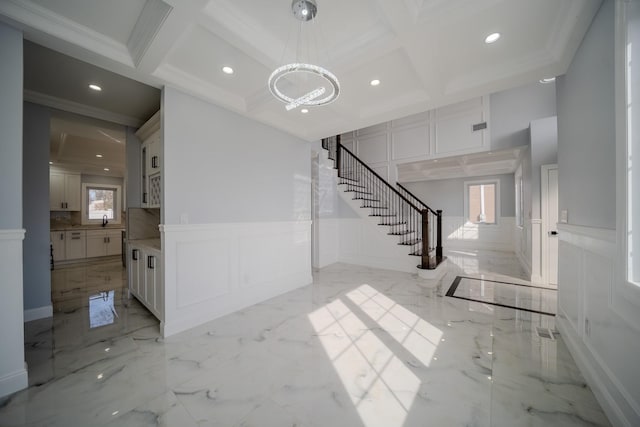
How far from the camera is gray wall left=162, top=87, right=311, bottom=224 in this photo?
2.46 meters

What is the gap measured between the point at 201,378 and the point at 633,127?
316 centimetres

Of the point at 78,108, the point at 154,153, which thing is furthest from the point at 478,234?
the point at 78,108

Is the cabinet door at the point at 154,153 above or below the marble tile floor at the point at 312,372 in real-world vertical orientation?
above

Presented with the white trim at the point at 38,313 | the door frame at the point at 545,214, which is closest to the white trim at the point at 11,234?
the white trim at the point at 38,313

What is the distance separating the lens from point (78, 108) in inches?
120

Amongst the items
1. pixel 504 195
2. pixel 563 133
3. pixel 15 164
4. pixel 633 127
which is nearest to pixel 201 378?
pixel 15 164

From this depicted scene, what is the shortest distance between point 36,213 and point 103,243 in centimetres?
436

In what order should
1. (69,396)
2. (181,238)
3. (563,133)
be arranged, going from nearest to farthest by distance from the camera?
(69,396) < (563,133) < (181,238)

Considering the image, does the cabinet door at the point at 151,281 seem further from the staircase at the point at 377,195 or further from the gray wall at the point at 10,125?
the staircase at the point at 377,195

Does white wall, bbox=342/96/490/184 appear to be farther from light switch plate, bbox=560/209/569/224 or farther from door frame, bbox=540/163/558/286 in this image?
light switch plate, bbox=560/209/569/224

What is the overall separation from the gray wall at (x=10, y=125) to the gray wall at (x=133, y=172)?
6.41 feet

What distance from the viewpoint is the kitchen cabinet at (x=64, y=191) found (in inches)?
243

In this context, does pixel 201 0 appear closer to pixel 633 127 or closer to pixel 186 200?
pixel 186 200

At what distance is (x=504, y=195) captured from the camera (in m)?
7.44
